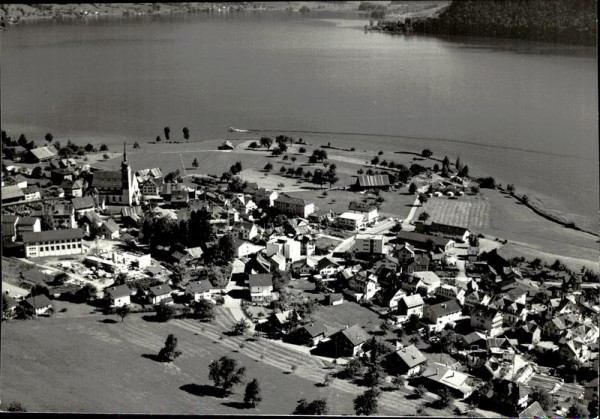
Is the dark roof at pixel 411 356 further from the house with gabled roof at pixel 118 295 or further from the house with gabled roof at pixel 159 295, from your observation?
the house with gabled roof at pixel 118 295

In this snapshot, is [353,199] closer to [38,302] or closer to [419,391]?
[38,302]

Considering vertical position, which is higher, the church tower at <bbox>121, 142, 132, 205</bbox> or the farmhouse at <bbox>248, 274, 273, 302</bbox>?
the church tower at <bbox>121, 142, 132, 205</bbox>

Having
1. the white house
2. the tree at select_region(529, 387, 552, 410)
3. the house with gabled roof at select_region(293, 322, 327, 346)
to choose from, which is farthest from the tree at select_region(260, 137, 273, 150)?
the tree at select_region(529, 387, 552, 410)

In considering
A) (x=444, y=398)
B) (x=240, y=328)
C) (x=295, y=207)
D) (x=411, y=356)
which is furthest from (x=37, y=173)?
(x=444, y=398)

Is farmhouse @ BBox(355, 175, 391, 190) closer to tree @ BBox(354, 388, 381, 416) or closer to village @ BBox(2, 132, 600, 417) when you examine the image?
village @ BBox(2, 132, 600, 417)

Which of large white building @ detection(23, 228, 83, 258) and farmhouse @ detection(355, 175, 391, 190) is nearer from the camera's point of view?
large white building @ detection(23, 228, 83, 258)

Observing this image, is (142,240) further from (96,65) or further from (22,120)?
(96,65)

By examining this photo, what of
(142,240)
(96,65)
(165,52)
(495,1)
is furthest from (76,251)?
(495,1)

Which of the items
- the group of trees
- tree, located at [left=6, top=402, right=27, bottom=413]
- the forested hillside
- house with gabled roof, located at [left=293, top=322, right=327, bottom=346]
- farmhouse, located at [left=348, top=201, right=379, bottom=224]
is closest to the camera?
tree, located at [left=6, top=402, right=27, bottom=413]
